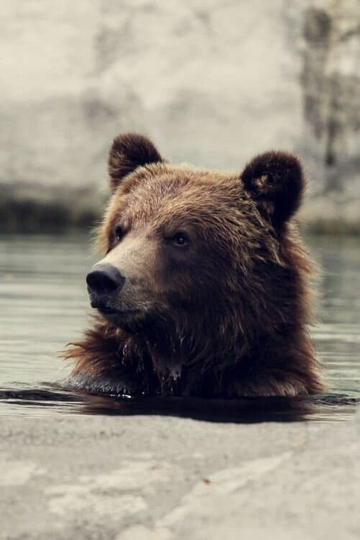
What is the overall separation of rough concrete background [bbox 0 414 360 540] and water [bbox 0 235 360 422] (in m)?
1.53

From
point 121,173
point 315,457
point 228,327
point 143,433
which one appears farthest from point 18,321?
point 315,457

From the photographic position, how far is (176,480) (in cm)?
427

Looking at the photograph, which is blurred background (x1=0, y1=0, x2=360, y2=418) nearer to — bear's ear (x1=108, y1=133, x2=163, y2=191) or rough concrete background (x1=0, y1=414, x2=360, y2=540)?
bear's ear (x1=108, y1=133, x2=163, y2=191)

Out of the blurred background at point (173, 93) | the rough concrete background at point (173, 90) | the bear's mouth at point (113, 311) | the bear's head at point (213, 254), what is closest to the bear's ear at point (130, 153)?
the bear's head at point (213, 254)

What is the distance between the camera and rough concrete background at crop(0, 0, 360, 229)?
22.1 m

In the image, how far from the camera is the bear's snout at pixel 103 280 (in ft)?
21.5

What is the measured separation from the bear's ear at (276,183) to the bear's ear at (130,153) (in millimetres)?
709

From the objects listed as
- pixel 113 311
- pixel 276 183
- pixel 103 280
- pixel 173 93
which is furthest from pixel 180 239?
pixel 173 93

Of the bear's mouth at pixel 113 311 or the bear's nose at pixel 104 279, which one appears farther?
the bear's mouth at pixel 113 311

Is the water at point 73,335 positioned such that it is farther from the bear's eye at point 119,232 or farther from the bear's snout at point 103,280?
the bear's eye at point 119,232

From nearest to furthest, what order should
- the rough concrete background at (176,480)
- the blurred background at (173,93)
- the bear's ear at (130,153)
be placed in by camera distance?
the rough concrete background at (176,480) → the bear's ear at (130,153) → the blurred background at (173,93)

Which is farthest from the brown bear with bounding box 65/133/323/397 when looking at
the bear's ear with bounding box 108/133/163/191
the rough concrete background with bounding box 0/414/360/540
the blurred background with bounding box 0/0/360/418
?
the blurred background with bounding box 0/0/360/418

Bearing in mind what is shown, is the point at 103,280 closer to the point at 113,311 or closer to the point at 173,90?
the point at 113,311

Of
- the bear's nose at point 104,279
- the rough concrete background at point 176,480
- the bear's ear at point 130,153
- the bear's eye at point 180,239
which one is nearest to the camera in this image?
the rough concrete background at point 176,480
